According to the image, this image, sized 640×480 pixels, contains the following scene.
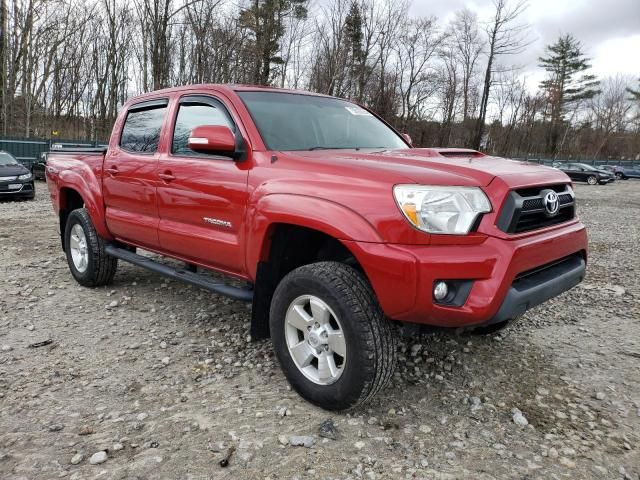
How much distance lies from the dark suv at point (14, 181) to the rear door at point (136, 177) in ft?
32.4

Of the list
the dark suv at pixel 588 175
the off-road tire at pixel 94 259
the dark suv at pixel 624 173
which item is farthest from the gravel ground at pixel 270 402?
the dark suv at pixel 624 173

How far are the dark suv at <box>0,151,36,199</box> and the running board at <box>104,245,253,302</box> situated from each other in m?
9.81

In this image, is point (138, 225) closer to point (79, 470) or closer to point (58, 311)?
point (58, 311)

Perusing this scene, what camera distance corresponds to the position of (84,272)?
5082mm

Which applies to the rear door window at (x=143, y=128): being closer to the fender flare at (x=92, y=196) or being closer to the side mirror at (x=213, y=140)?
the fender flare at (x=92, y=196)

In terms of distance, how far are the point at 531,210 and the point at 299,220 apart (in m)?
1.26

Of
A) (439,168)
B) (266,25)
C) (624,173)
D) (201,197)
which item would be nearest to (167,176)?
(201,197)

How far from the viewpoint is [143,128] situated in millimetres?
4395

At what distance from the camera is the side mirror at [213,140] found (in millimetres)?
3074

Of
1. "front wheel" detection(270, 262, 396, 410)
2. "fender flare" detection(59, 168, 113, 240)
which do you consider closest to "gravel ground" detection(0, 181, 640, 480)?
"front wheel" detection(270, 262, 396, 410)

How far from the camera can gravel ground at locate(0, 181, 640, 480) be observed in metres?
2.43

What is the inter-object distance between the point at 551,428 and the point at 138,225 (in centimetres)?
335

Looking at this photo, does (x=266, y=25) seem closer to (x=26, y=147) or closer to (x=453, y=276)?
(x=26, y=147)

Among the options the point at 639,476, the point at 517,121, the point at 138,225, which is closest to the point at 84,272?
the point at 138,225
